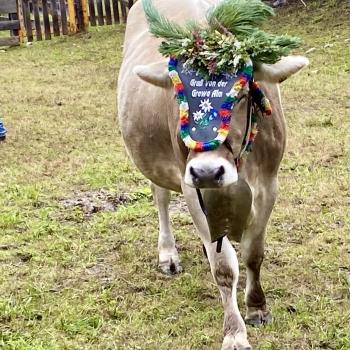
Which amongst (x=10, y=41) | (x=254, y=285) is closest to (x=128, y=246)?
(x=254, y=285)

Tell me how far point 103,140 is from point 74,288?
3.54 meters

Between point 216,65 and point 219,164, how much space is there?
461 mm

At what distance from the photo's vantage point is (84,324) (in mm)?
4188

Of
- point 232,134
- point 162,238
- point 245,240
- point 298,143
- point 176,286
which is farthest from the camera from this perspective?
point 298,143

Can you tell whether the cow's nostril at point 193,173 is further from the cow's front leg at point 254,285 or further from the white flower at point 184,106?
the cow's front leg at point 254,285

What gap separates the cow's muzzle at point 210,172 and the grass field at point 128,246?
1099 millimetres

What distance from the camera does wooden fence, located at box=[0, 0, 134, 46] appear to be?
16.0 metres

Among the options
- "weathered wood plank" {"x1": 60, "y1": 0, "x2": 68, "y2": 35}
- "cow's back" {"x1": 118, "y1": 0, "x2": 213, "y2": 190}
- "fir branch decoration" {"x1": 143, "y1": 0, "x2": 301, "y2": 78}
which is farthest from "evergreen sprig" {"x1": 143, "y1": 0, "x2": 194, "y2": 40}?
"weathered wood plank" {"x1": 60, "y1": 0, "x2": 68, "y2": 35}

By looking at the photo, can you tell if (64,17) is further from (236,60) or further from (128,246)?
(236,60)

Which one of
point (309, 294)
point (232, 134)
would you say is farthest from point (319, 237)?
point (232, 134)

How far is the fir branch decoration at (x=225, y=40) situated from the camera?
130 inches

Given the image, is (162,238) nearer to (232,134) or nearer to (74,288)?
(74,288)

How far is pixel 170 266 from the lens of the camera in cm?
493

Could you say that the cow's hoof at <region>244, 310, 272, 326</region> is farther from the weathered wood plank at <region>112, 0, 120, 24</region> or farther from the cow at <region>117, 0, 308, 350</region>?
the weathered wood plank at <region>112, 0, 120, 24</region>
